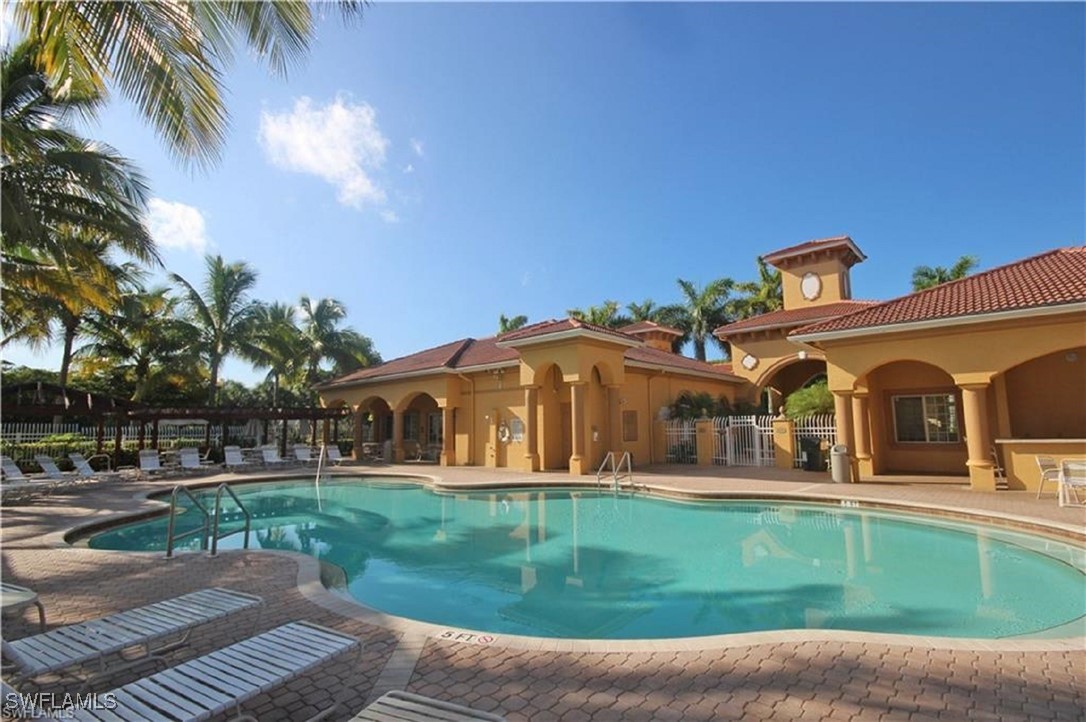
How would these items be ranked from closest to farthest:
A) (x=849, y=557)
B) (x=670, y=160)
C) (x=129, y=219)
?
(x=849, y=557), (x=129, y=219), (x=670, y=160)

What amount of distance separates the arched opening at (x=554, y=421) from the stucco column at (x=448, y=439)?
506 cm

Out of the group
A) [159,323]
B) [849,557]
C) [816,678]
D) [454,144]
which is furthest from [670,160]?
[159,323]

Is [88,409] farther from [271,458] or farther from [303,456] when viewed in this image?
[303,456]

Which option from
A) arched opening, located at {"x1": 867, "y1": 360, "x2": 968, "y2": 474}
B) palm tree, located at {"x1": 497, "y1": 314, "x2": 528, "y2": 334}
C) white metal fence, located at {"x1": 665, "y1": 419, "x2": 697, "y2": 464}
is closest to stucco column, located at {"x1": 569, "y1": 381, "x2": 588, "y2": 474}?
white metal fence, located at {"x1": 665, "y1": 419, "x2": 697, "y2": 464}

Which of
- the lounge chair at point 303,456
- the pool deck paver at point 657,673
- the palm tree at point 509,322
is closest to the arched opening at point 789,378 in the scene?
A: the palm tree at point 509,322

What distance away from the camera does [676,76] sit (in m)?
13.5

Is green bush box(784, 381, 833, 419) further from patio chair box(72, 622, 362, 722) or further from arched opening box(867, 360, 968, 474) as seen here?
patio chair box(72, 622, 362, 722)

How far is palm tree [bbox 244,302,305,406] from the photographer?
97.5 feet

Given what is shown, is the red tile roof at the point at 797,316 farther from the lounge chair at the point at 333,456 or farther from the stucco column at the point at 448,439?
the lounge chair at the point at 333,456

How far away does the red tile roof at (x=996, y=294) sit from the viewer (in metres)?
12.4

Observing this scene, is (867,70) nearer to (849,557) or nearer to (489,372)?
(849,557)

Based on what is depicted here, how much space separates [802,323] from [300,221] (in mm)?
20982

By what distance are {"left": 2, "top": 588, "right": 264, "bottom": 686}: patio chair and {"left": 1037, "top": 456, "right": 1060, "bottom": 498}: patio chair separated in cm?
1501

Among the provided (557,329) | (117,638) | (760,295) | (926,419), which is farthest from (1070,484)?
(760,295)
